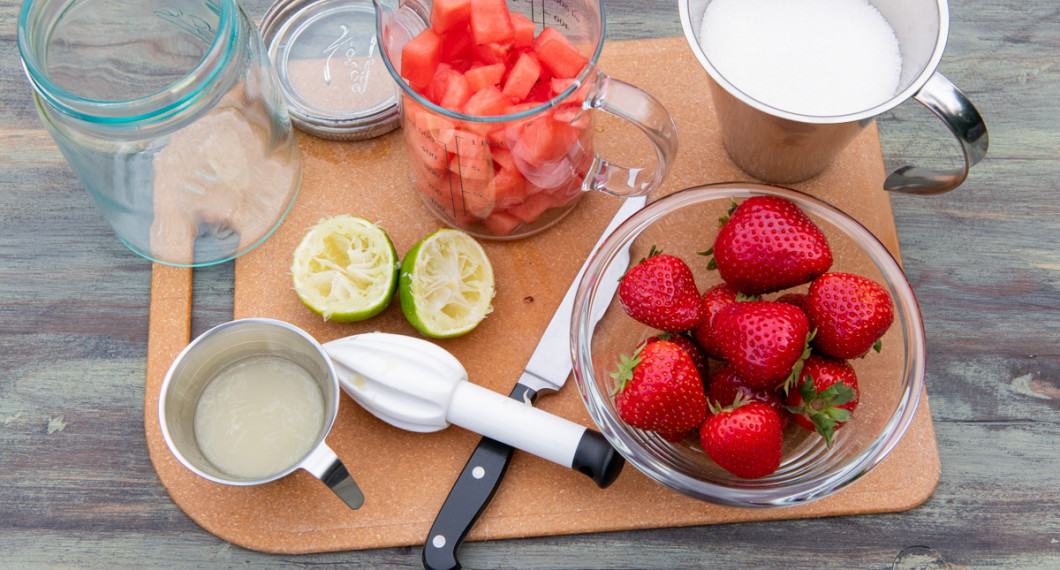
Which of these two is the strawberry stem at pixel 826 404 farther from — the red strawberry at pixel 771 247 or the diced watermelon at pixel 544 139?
the diced watermelon at pixel 544 139

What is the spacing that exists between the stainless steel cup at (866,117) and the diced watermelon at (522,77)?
0.19 m

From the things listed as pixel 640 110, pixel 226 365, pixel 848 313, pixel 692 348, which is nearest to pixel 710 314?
pixel 692 348

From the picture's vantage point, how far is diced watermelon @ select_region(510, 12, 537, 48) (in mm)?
1044

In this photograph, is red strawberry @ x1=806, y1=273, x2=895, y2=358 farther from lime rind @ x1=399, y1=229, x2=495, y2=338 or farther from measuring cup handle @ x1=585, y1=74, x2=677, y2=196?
lime rind @ x1=399, y1=229, x2=495, y2=338

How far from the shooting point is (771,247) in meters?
0.99

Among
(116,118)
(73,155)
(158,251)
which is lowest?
(158,251)

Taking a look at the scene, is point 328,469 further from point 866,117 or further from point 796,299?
point 866,117

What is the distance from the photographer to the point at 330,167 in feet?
4.13

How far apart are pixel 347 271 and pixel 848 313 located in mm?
634

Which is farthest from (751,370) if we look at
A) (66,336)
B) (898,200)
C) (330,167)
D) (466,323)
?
(66,336)

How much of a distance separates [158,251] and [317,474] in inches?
18.0

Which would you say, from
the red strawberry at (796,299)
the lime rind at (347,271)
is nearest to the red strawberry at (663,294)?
the red strawberry at (796,299)

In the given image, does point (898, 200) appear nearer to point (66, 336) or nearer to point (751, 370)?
point (751, 370)

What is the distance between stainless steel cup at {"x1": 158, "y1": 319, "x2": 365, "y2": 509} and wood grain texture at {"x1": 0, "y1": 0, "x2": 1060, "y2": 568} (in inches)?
6.4
